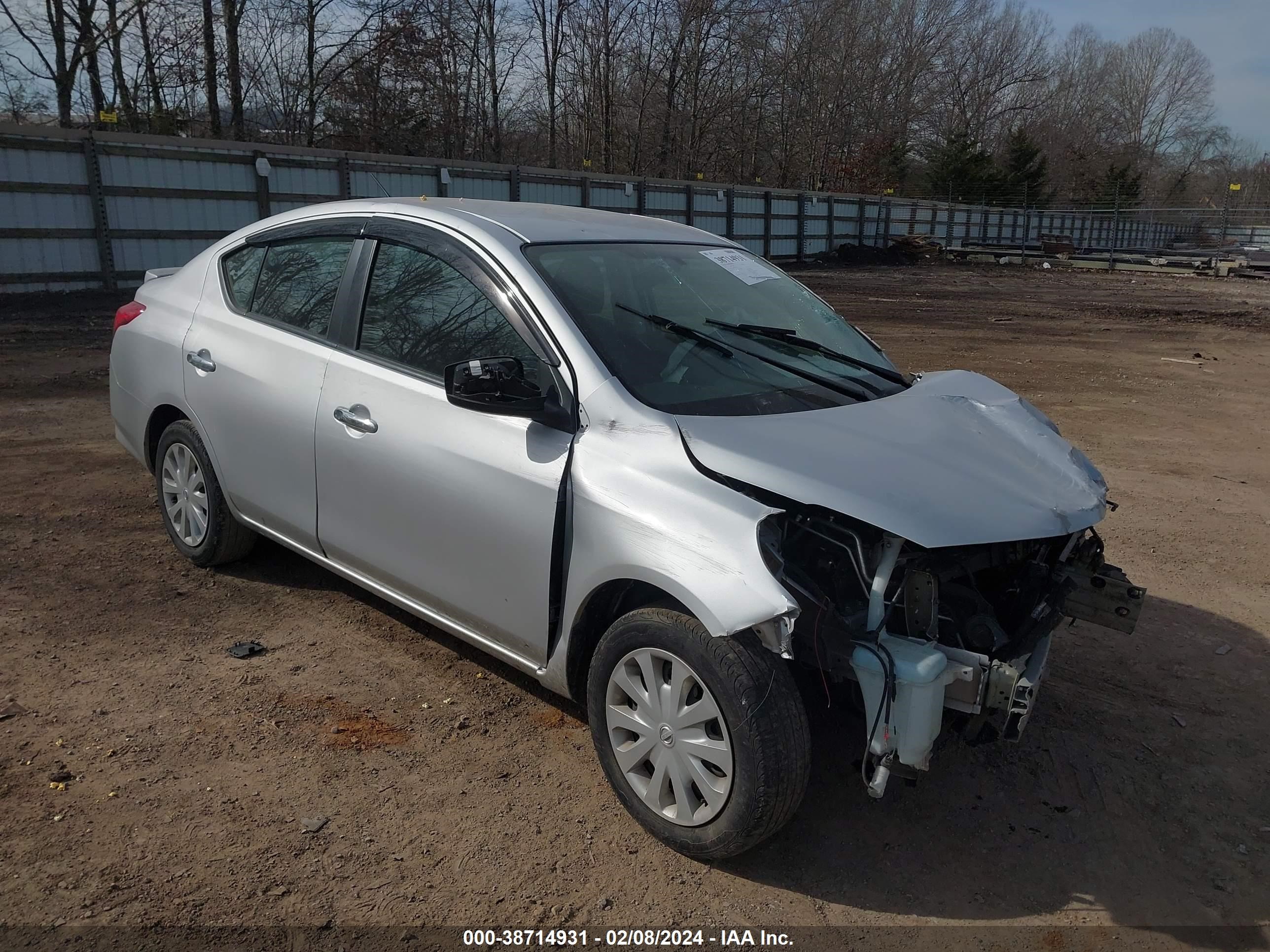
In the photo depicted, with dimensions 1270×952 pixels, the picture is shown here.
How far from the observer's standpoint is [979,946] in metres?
2.54

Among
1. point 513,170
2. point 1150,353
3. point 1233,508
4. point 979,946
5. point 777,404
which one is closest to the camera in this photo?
point 979,946

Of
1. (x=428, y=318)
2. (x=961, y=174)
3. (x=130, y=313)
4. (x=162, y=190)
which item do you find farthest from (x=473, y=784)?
(x=961, y=174)

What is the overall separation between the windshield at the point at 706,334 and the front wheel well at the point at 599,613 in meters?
0.56

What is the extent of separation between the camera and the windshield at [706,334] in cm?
319

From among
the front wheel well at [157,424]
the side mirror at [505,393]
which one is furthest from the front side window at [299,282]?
the side mirror at [505,393]

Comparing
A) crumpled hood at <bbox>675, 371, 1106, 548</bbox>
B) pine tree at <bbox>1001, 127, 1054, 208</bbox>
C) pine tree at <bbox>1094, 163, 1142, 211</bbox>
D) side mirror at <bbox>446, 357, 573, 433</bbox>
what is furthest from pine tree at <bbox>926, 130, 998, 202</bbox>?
side mirror at <bbox>446, 357, 573, 433</bbox>

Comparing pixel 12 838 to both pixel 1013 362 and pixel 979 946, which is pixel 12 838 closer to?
pixel 979 946

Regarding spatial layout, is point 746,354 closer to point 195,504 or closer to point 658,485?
point 658,485

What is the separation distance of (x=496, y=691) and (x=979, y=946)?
1886mm

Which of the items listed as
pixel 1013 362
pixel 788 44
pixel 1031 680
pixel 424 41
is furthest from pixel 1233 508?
pixel 788 44

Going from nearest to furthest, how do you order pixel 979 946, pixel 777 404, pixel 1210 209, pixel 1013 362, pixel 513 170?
pixel 979 946, pixel 777 404, pixel 1013 362, pixel 513 170, pixel 1210 209

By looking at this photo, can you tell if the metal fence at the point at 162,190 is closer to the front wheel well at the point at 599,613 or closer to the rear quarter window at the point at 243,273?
the rear quarter window at the point at 243,273

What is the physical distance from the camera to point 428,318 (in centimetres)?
355

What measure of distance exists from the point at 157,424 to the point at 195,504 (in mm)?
530
